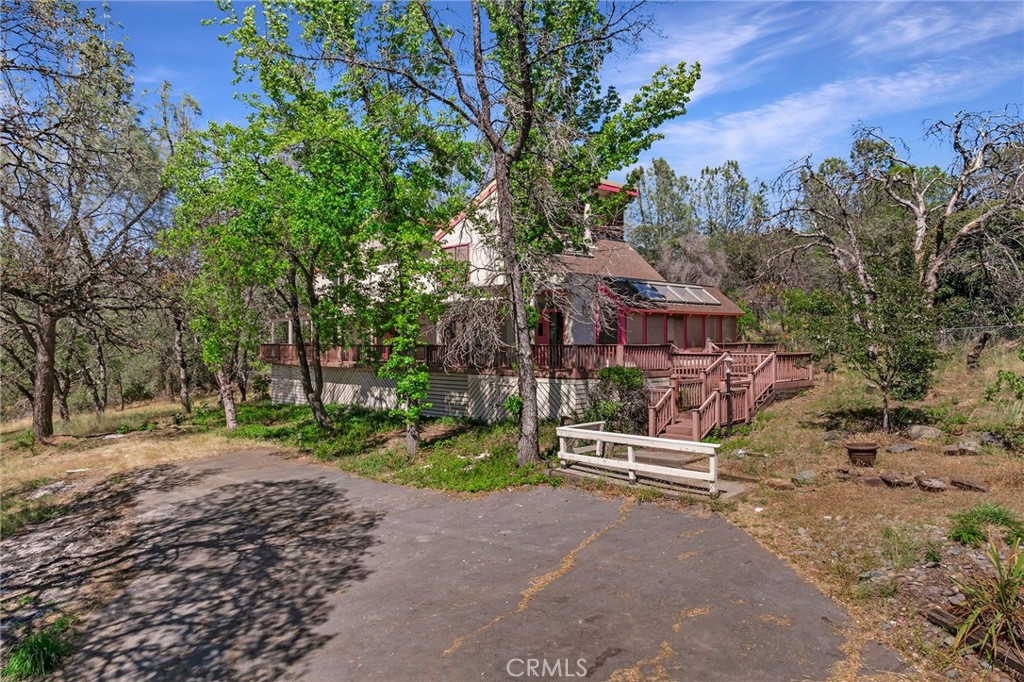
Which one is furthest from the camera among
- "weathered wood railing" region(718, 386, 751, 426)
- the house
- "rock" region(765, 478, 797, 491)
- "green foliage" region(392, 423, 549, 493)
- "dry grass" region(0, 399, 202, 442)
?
"dry grass" region(0, 399, 202, 442)

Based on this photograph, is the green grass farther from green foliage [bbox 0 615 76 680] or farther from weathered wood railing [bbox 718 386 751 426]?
green foliage [bbox 0 615 76 680]

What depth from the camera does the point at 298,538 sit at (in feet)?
32.4

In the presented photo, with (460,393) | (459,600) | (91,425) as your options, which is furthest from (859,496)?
(91,425)

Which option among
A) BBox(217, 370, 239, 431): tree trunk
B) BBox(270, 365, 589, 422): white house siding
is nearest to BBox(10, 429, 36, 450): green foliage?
BBox(217, 370, 239, 431): tree trunk

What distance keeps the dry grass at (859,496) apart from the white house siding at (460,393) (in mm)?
5192

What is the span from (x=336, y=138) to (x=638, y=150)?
8.70 metres

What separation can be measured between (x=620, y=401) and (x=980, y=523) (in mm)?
9476

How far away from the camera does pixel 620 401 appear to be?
16.4 meters

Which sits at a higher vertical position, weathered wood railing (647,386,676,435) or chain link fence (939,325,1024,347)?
chain link fence (939,325,1024,347)

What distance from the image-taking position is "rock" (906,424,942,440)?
506 inches

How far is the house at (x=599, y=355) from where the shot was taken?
15.6 meters

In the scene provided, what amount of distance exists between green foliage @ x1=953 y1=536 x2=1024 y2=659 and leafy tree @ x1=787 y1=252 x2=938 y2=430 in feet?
27.0

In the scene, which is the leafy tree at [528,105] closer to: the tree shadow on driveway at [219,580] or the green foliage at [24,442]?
the tree shadow on driveway at [219,580]

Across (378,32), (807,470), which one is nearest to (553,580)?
(807,470)
